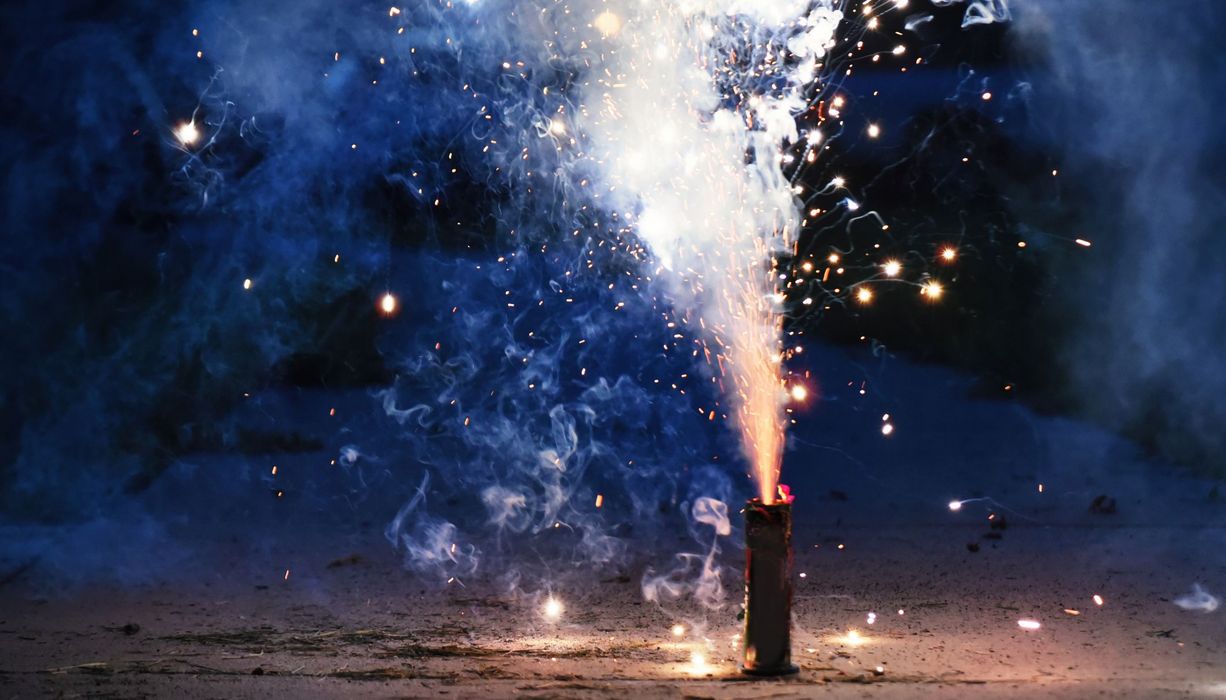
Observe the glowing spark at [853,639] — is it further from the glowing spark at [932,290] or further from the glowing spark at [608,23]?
the glowing spark at [932,290]

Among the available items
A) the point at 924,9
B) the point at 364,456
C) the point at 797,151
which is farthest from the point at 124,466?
the point at 924,9

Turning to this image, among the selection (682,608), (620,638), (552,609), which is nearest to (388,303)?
(552,609)

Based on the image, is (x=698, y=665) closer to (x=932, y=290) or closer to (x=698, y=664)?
(x=698, y=664)

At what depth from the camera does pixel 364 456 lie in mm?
11383

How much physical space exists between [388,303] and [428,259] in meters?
0.71

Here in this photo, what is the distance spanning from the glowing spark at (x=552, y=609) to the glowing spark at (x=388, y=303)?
6.71 meters

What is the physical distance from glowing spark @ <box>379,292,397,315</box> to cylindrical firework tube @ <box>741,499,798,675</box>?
8496 millimetres

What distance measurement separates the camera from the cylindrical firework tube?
5.01 metres

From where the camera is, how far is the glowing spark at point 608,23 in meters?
7.68

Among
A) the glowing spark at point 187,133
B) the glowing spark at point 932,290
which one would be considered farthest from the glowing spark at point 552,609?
the glowing spark at point 932,290

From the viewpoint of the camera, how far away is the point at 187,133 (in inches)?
448

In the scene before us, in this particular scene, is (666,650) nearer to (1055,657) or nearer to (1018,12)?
(1055,657)

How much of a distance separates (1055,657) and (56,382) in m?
9.16

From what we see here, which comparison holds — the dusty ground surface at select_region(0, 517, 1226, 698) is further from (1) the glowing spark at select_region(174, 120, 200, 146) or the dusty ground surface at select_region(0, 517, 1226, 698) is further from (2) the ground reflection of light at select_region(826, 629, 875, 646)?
(1) the glowing spark at select_region(174, 120, 200, 146)
